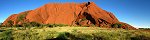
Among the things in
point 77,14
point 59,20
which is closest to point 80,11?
point 77,14

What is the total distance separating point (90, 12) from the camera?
351 ft

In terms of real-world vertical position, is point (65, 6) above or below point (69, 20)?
above

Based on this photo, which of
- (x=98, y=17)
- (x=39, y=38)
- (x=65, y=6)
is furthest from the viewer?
(x=65, y=6)

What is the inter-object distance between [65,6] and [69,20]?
1165cm

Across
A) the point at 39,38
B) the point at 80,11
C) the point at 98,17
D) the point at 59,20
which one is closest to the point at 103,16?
the point at 98,17

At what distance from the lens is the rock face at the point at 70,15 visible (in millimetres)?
101438

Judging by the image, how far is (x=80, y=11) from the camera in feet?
374

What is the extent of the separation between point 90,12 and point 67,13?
531 inches

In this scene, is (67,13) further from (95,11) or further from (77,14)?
(95,11)

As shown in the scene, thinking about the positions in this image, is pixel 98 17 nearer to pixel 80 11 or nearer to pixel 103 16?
pixel 103 16

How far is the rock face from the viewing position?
101 metres

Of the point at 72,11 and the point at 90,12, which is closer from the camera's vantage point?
the point at 90,12

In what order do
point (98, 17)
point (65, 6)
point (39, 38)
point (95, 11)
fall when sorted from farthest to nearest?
point (65, 6)
point (95, 11)
point (98, 17)
point (39, 38)

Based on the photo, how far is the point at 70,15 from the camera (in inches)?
4464
